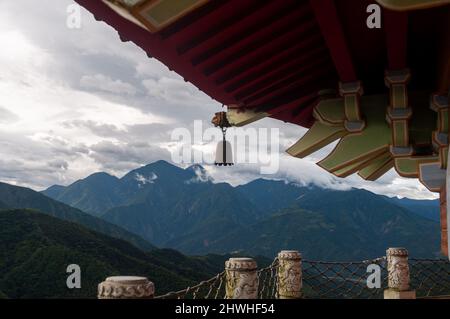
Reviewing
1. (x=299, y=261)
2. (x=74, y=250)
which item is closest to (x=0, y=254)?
(x=74, y=250)

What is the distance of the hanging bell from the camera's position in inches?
304


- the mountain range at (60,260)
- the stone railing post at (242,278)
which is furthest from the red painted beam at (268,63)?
the mountain range at (60,260)

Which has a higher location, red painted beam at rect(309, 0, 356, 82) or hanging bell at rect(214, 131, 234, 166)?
red painted beam at rect(309, 0, 356, 82)

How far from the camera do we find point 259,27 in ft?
14.7

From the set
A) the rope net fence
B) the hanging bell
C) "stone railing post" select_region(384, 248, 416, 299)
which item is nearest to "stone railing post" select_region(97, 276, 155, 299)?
the rope net fence

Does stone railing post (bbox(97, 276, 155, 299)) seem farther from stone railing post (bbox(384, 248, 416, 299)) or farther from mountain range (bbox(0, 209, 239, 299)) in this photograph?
mountain range (bbox(0, 209, 239, 299))

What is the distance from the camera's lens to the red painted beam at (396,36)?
4059 mm

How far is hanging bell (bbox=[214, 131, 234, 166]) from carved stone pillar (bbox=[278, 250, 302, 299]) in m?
1.83

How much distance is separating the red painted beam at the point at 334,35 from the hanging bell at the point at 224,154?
8.68ft

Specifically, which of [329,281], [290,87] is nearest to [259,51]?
[290,87]
